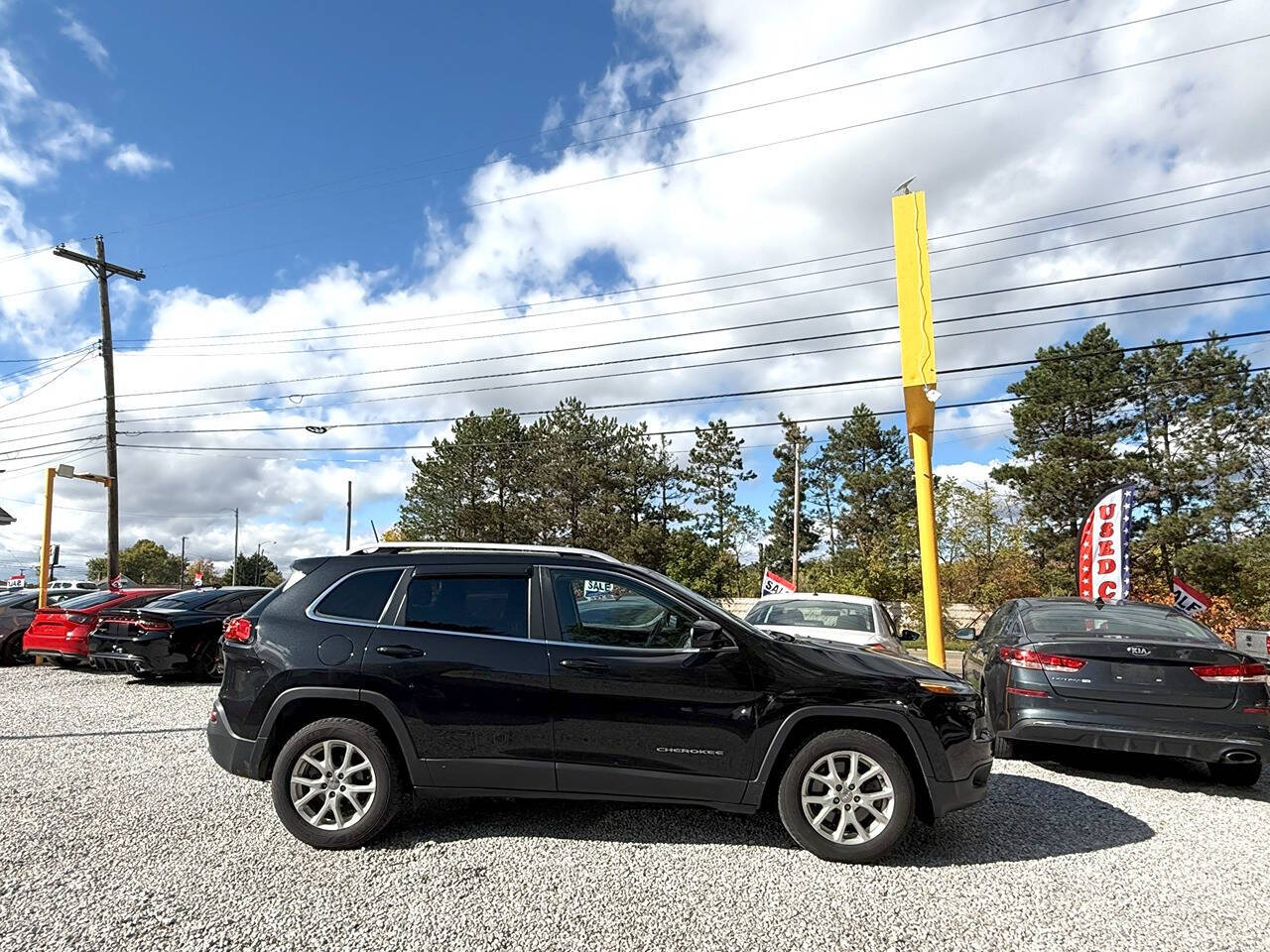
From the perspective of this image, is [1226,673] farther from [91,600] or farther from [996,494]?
[996,494]

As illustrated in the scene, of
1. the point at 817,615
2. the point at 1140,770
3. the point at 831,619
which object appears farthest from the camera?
the point at 817,615

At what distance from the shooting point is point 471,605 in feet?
14.1

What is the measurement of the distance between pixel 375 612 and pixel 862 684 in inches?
108

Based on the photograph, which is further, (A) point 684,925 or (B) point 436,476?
(B) point 436,476

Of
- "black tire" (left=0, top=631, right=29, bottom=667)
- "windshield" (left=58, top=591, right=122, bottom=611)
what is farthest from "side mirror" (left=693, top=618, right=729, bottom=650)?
"black tire" (left=0, top=631, right=29, bottom=667)

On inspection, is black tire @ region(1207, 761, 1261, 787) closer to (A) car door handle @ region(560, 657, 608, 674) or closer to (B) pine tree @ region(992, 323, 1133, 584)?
(A) car door handle @ region(560, 657, 608, 674)

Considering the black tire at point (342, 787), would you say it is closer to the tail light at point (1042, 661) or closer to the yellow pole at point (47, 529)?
the tail light at point (1042, 661)

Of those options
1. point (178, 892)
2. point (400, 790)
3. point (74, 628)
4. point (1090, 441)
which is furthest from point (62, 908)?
point (1090, 441)

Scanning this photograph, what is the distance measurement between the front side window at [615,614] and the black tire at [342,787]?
46.5 inches

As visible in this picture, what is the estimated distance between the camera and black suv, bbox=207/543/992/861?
3.95 metres

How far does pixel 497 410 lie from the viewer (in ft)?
162

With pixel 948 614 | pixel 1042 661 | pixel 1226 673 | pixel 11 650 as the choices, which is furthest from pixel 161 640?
pixel 948 614

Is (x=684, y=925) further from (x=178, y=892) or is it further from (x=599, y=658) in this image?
(x=178, y=892)

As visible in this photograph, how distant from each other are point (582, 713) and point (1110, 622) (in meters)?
4.79
